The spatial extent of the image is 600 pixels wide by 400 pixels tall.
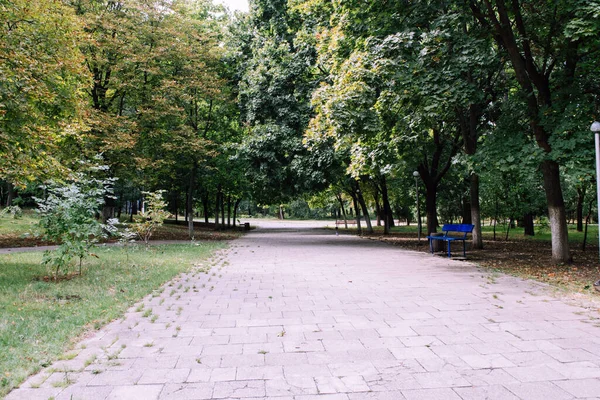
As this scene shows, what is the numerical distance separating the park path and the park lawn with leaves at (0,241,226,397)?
266 millimetres

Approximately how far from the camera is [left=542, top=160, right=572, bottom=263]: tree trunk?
10109 millimetres

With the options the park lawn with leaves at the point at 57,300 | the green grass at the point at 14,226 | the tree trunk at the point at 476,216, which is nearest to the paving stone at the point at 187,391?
the park lawn with leaves at the point at 57,300

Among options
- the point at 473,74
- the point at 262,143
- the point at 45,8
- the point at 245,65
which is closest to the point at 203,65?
the point at 245,65

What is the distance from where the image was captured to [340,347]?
14.0 feet

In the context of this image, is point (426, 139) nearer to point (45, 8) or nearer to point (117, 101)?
point (45, 8)

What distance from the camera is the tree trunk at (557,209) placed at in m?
10.1

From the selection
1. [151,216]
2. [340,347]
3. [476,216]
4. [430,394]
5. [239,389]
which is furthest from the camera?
[476,216]

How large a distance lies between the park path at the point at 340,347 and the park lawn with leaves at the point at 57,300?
10.5 inches

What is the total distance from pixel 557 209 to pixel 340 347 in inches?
329

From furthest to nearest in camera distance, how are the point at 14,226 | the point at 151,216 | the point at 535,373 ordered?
the point at 14,226, the point at 151,216, the point at 535,373

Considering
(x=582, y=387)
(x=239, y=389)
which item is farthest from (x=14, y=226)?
(x=582, y=387)

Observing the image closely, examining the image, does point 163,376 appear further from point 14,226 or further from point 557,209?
point 14,226

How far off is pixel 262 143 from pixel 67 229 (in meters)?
11.4

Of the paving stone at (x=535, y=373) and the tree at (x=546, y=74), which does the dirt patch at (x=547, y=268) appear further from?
the paving stone at (x=535, y=373)
